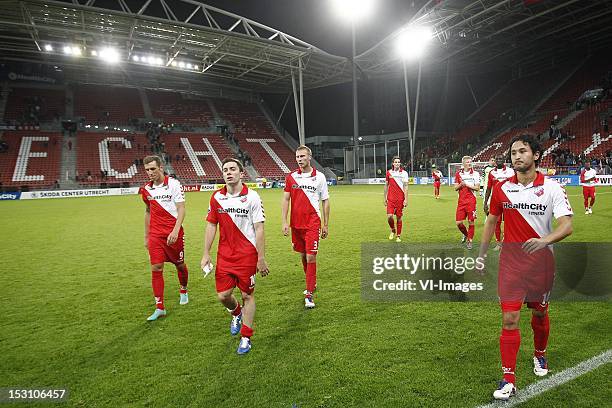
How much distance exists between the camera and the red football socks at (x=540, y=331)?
336cm

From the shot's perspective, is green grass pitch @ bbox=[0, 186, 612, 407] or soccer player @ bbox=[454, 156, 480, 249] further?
soccer player @ bbox=[454, 156, 480, 249]

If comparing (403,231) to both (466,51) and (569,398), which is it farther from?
(466,51)

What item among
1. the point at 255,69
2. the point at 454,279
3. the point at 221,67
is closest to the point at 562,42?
the point at 255,69

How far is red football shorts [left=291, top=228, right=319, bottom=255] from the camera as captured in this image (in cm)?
563

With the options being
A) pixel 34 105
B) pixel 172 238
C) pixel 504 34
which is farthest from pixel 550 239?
pixel 34 105

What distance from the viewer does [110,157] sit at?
131ft

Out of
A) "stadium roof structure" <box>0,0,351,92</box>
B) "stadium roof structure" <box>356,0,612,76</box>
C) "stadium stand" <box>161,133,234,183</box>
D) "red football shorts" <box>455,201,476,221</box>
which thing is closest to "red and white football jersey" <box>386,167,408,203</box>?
"red football shorts" <box>455,201,476,221</box>

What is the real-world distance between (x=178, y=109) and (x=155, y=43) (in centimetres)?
1699

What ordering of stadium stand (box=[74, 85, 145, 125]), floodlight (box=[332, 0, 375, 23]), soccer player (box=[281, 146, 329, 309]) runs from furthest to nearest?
1. stadium stand (box=[74, 85, 145, 125])
2. floodlight (box=[332, 0, 375, 23])
3. soccer player (box=[281, 146, 329, 309])

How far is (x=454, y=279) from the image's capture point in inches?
251

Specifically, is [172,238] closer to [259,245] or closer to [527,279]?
[259,245]

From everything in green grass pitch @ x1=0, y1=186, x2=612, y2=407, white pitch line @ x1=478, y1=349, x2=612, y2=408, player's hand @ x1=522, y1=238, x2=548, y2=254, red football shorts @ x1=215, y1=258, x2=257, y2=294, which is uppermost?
player's hand @ x1=522, y1=238, x2=548, y2=254

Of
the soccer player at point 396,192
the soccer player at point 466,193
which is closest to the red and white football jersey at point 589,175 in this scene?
the soccer player at point 466,193

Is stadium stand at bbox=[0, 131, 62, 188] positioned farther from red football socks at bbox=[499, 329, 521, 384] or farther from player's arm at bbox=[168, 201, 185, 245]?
red football socks at bbox=[499, 329, 521, 384]
